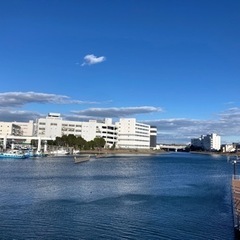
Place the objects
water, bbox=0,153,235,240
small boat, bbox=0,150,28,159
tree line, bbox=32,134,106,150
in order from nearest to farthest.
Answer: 1. water, bbox=0,153,235,240
2. small boat, bbox=0,150,28,159
3. tree line, bbox=32,134,106,150

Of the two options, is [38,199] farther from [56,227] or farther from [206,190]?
[206,190]

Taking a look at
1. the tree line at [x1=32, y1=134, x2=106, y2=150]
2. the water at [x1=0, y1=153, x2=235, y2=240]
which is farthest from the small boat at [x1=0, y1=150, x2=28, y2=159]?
the water at [x1=0, y1=153, x2=235, y2=240]

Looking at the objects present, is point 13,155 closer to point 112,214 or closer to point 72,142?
point 72,142

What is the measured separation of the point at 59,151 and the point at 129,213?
138m

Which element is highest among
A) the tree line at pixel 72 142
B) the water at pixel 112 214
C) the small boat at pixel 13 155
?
the tree line at pixel 72 142

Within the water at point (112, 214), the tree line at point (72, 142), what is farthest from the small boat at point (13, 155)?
the water at point (112, 214)

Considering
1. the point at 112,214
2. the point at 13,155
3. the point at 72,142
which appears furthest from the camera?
the point at 72,142

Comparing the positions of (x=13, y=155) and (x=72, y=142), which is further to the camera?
(x=72, y=142)

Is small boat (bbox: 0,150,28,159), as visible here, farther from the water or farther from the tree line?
the water

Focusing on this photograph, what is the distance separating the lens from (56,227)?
23859 millimetres

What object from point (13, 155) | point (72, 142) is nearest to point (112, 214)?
point (13, 155)

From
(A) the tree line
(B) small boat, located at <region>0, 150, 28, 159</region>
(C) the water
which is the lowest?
(C) the water

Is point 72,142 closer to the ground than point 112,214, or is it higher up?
higher up

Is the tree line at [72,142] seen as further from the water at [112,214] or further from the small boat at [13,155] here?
the water at [112,214]
